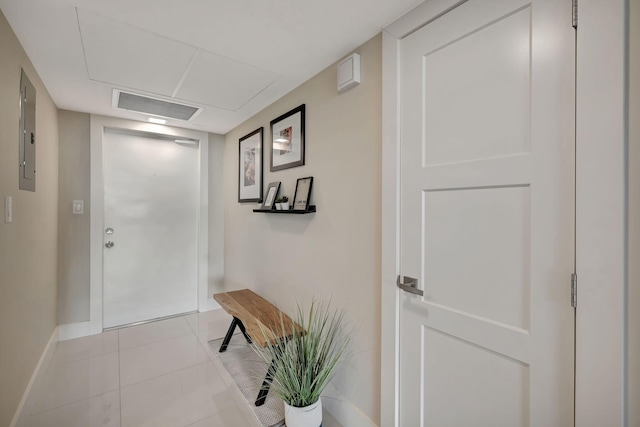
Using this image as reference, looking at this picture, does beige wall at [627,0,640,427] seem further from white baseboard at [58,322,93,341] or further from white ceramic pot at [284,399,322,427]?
white baseboard at [58,322,93,341]

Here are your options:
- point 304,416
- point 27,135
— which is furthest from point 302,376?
point 27,135

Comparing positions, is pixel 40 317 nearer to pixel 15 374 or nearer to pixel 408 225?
pixel 15 374

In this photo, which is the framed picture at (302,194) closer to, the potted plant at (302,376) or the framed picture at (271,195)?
the framed picture at (271,195)

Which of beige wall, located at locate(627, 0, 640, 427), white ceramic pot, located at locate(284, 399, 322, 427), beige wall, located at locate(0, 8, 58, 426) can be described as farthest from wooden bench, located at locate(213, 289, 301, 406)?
beige wall, located at locate(627, 0, 640, 427)

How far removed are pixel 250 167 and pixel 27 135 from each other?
61.5 inches

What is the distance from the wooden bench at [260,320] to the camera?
5.81ft

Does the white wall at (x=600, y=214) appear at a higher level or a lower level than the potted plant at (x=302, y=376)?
higher

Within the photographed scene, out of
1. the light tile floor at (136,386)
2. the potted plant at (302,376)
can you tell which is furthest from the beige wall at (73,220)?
the potted plant at (302,376)

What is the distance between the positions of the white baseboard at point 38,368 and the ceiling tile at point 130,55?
2044 mm

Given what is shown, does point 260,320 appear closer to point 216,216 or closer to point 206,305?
point 206,305

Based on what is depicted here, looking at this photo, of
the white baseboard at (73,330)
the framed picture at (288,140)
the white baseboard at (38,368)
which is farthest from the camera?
the white baseboard at (73,330)

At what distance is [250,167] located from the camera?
2891 mm

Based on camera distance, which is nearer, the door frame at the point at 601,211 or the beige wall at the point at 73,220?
the door frame at the point at 601,211

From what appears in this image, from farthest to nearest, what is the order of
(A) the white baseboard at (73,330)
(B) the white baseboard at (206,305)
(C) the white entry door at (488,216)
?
(B) the white baseboard at (206,305), (A) the white baseboard at (73,330), (C) the white entry door at (488,216)
